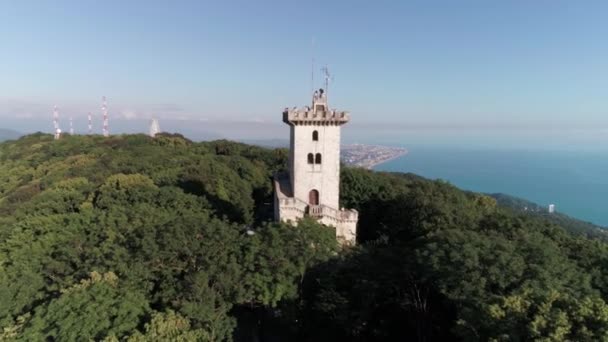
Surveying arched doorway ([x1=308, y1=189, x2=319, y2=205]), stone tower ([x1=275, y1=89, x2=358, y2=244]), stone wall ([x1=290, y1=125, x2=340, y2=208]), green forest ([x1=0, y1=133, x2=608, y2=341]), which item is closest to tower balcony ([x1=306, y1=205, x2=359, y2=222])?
stone tower ([x1=275, y1=89, x2=358, y2=244])

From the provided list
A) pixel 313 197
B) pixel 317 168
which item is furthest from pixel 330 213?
pixel 317 168

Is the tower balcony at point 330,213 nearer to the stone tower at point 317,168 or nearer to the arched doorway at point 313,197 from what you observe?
the stone tower at point 317,168

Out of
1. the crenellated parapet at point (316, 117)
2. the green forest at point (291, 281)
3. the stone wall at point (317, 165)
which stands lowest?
the green forest at point (291, 281)

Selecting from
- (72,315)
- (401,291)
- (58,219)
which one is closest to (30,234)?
(58,219)

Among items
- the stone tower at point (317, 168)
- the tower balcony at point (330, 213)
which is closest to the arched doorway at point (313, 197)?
the stone tower at point (317, 168)

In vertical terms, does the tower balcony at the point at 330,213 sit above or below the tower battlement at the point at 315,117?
below

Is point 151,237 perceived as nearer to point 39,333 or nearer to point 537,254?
point 39,333

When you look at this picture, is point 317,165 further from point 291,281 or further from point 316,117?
point 291,281
